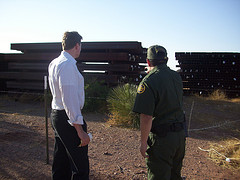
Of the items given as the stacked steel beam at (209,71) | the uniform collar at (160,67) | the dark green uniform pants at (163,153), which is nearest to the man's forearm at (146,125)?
the dark green uniform pants at (163,153)

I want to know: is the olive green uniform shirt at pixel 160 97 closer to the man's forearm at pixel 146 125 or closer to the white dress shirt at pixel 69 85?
the man's forearm at pixel 146 125

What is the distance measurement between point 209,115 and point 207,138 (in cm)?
251

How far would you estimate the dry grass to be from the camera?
3.71 meters

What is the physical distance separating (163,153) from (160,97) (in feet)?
1.72

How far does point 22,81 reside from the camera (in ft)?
37.1

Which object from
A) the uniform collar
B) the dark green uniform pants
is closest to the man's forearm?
the dark green uniform pants

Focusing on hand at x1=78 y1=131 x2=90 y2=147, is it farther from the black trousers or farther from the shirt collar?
the shirt collar

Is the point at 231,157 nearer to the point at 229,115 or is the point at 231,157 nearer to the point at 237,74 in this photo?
the point at 229,115

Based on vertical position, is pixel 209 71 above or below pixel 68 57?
above

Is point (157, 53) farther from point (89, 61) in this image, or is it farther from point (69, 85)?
point (89, 61)

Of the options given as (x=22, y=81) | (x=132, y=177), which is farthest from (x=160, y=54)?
(x=22, y=81)

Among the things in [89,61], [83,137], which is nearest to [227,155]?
[83,137]

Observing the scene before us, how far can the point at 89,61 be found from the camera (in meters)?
10.1

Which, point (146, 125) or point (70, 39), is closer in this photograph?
point (146, 125)
